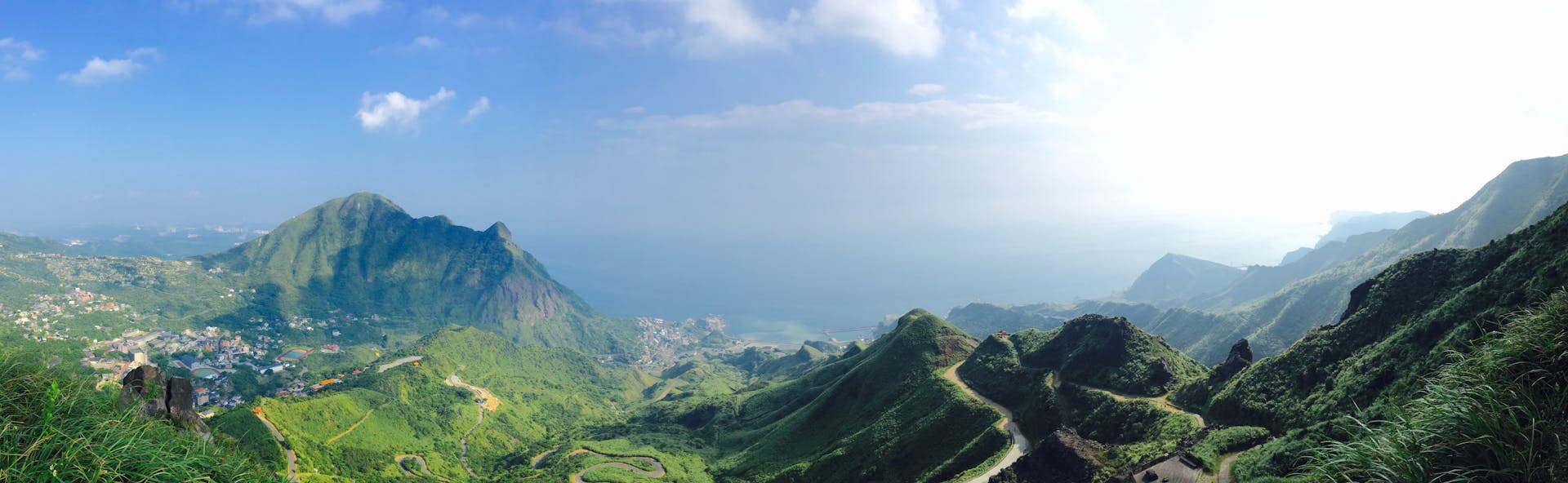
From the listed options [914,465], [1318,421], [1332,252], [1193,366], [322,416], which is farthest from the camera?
[1332,252]

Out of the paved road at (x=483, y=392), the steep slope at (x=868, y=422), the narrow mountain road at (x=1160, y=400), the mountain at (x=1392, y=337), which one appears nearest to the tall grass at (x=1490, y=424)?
the mountain at (x=1392, y=337)

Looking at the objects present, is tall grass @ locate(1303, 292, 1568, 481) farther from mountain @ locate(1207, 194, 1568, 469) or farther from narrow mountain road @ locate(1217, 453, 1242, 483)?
narrow mountain road @ locate(1217, 453, 1242, 483)

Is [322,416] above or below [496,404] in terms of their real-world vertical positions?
above

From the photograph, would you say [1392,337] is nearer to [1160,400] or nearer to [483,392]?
[1160,400]

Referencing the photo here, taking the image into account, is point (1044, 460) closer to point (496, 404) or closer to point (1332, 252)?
point (496, 404)

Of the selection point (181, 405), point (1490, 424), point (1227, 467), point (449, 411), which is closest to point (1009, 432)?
point (1227, 467)

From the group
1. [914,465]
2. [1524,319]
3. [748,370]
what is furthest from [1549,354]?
[748,370]
